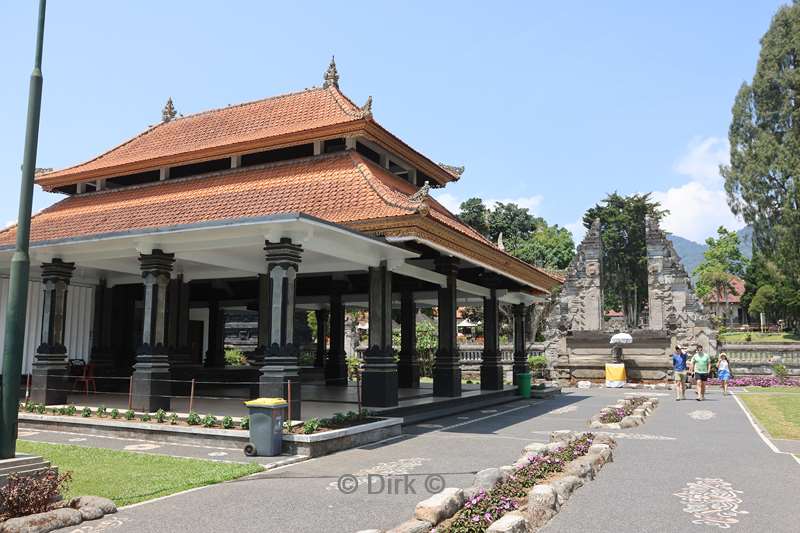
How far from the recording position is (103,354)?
17.1 meters

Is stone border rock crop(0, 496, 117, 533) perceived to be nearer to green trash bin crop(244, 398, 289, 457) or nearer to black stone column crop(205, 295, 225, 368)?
green trash bin crop(244, 398, 289, 457)

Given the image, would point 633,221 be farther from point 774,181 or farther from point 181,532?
point 181,532

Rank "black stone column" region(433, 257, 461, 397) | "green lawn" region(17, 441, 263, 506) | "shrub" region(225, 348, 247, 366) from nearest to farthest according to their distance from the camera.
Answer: "green lawn" region(17, 441, 263, 506) < "black stone column" region(433, 257, 461, 397) < "shrub" region(225, 348, 247, 366)

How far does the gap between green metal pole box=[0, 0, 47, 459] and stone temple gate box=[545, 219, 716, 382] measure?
83.2ft

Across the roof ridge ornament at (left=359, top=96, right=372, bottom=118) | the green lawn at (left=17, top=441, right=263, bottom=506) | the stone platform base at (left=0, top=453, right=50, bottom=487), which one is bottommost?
the green lawn at (left=17, top=441, right=263, bottom=506)

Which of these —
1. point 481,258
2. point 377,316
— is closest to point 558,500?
point 377,316

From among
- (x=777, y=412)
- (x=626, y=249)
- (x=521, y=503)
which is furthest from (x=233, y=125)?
(x=626, y=249)

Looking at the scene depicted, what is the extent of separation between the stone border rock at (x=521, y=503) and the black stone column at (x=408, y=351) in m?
11.6

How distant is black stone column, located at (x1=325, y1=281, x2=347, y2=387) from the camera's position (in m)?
20.7

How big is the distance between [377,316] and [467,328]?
37.6m

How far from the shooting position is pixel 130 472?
7.75 meters

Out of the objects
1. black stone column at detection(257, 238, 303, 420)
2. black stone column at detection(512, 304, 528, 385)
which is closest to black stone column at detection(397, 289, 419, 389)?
black stone column at detection(512, 304, 528, 385)

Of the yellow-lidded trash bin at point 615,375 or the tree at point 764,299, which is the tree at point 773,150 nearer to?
the tree at point 764,299

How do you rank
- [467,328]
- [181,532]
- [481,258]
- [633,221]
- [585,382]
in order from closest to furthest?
[181,532], [481,258], [585,382], [467,328], [633,221]
